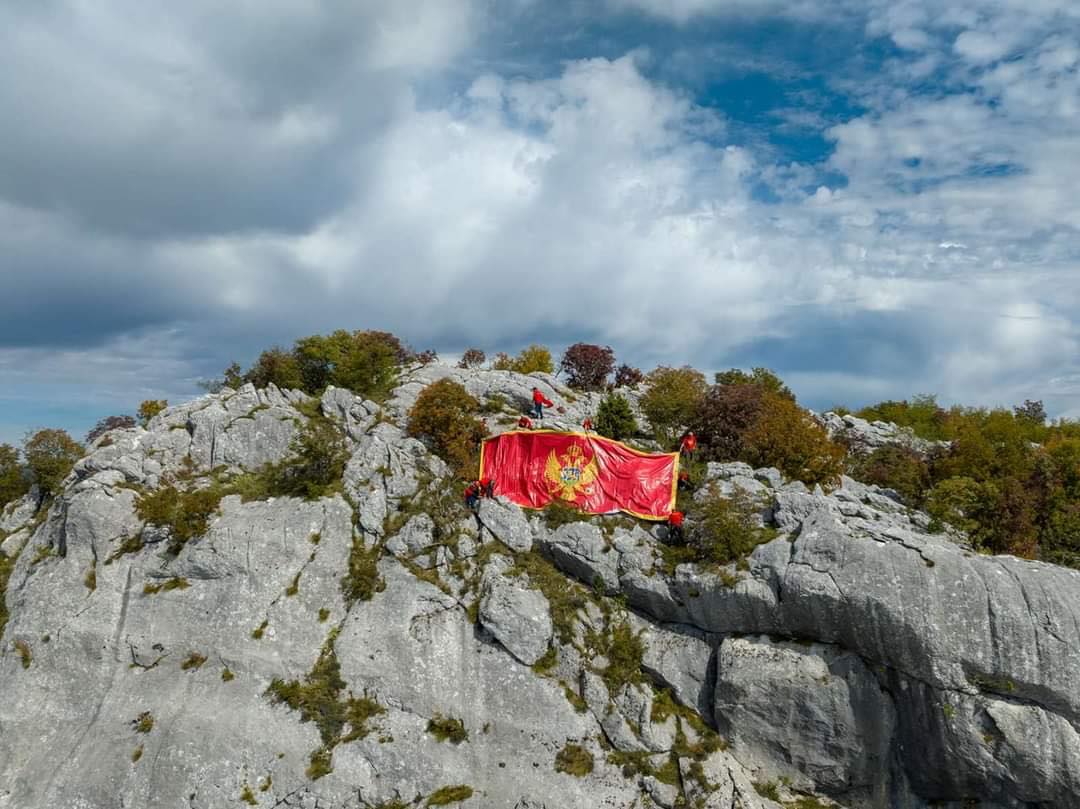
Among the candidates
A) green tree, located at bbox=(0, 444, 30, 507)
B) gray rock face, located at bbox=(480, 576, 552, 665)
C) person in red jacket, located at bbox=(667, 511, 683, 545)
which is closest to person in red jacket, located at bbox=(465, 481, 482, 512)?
gray rock face, located at bbox=(480, 576, 552, 665)

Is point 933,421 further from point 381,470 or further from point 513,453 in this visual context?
point 381,470

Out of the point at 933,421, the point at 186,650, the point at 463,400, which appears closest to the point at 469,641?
the point at 186,650

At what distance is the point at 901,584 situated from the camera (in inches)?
744

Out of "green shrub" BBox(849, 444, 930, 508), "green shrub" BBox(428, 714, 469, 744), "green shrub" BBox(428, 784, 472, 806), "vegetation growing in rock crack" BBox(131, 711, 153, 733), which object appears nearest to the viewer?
"green shrub" BBox(428, 784, 472, 806)

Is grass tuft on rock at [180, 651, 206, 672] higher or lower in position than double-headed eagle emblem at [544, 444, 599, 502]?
lower

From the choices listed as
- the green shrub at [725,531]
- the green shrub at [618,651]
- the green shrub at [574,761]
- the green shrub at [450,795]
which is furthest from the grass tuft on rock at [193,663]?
the green shrub at [725,531]

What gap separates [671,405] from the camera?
1313 inches

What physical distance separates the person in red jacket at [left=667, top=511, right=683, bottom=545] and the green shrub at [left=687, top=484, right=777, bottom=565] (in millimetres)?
730

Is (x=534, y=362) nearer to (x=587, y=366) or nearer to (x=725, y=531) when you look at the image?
(x=587, y=366)

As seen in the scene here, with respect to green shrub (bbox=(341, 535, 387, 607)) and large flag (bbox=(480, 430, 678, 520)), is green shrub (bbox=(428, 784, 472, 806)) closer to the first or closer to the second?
green shrub (bbox=(341, 535, 387, 607))

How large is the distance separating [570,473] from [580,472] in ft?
1.33

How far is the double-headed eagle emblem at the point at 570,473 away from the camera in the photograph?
25469 mm

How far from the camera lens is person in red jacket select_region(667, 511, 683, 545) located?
2325 cm

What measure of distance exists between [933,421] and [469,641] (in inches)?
1828
